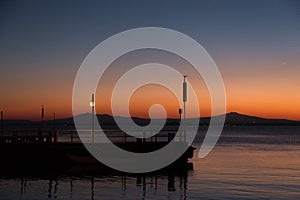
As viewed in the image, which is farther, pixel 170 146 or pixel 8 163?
pixel 170 146

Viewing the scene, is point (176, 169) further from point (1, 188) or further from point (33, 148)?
point (1, 188)

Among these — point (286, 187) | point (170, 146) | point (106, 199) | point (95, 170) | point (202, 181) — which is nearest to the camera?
point (106, 199)

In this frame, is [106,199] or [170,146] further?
[170,146]

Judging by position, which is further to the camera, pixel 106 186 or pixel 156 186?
pixel 156 186

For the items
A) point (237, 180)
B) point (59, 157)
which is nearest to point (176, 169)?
point (237, 180)

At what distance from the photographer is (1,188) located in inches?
1053

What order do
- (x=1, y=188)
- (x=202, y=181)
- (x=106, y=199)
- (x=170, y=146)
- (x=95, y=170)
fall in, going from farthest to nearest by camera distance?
(x=170, y=146) < (x=95, y=170) < (x=202, y=181) < (x=1, y=188) < (x=106, y=199)

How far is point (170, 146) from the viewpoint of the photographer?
39500 millimetres

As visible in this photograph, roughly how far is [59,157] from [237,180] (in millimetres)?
15208

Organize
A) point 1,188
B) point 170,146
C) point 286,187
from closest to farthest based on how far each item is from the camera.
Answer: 1. point 1,188
2. point 286,187
3. point 170,146

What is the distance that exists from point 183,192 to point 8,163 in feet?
57.5

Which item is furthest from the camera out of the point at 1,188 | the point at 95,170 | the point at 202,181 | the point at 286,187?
the point at 95,170

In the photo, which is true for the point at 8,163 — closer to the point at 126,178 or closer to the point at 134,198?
the point at 126,178

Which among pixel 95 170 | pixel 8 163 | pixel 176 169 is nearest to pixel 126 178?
Result: pixel 95 170
